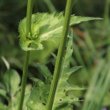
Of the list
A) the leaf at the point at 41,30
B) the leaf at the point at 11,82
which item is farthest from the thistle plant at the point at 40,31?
the leaf at the point at 11,82

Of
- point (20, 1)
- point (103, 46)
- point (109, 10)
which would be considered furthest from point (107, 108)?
point (109, 10)

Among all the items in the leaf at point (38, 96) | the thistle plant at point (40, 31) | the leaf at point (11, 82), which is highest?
the thistle plant at point (40, 31)

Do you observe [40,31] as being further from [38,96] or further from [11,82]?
[11,82]

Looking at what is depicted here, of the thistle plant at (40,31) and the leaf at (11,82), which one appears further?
the leaf at (11,82)

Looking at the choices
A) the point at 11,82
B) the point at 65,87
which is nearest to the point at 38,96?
the point at 65,87

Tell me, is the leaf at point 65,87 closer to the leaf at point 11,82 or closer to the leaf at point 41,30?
the leaf at point 41,30

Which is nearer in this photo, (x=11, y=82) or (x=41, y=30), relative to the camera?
(x=41, y=30)

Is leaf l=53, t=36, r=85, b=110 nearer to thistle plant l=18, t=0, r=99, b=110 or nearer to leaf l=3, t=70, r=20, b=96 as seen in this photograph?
thistle plant l=18, t=0, r=99, b=110

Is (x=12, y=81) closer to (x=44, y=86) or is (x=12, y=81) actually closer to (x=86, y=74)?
(x=44, y=86)

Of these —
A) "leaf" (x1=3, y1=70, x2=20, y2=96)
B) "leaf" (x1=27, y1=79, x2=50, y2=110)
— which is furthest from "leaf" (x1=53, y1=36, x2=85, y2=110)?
"leaf" (x1=3, y1=70, x2=20, y2=96)

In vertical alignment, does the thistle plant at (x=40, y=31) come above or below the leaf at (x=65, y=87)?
above
